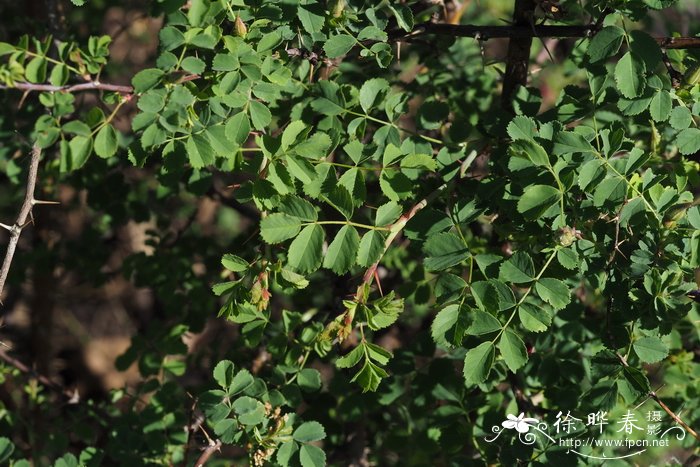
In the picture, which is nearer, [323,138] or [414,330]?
[323,138]

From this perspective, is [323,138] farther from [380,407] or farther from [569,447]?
[380,407]

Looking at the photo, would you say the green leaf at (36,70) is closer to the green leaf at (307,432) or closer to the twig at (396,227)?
the twig at (396,227)

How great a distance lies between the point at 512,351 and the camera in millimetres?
1554

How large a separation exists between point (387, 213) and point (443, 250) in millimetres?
140

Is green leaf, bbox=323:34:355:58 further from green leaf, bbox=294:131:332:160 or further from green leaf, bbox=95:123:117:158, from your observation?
green leaf, bbox=95:123:117:158

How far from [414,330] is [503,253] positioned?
1.41 meters

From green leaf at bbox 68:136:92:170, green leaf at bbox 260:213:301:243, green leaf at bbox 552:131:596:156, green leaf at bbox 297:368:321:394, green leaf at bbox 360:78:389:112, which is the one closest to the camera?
green leaf at bbox 260:213:301:243

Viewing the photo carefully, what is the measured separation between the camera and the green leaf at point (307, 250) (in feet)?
4.89

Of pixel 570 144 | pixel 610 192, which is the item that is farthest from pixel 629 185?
pixel 570 144

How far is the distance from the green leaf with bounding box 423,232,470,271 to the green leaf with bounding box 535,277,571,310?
6.4 inches

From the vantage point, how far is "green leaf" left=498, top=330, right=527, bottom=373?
155cm

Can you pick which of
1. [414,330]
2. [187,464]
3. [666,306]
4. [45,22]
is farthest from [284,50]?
[414,330]

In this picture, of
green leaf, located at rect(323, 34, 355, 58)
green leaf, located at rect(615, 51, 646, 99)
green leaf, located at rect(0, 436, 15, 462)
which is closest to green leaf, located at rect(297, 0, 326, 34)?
green leaf, located at rect(323, 34, 355, 58)

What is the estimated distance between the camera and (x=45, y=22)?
2561mm
